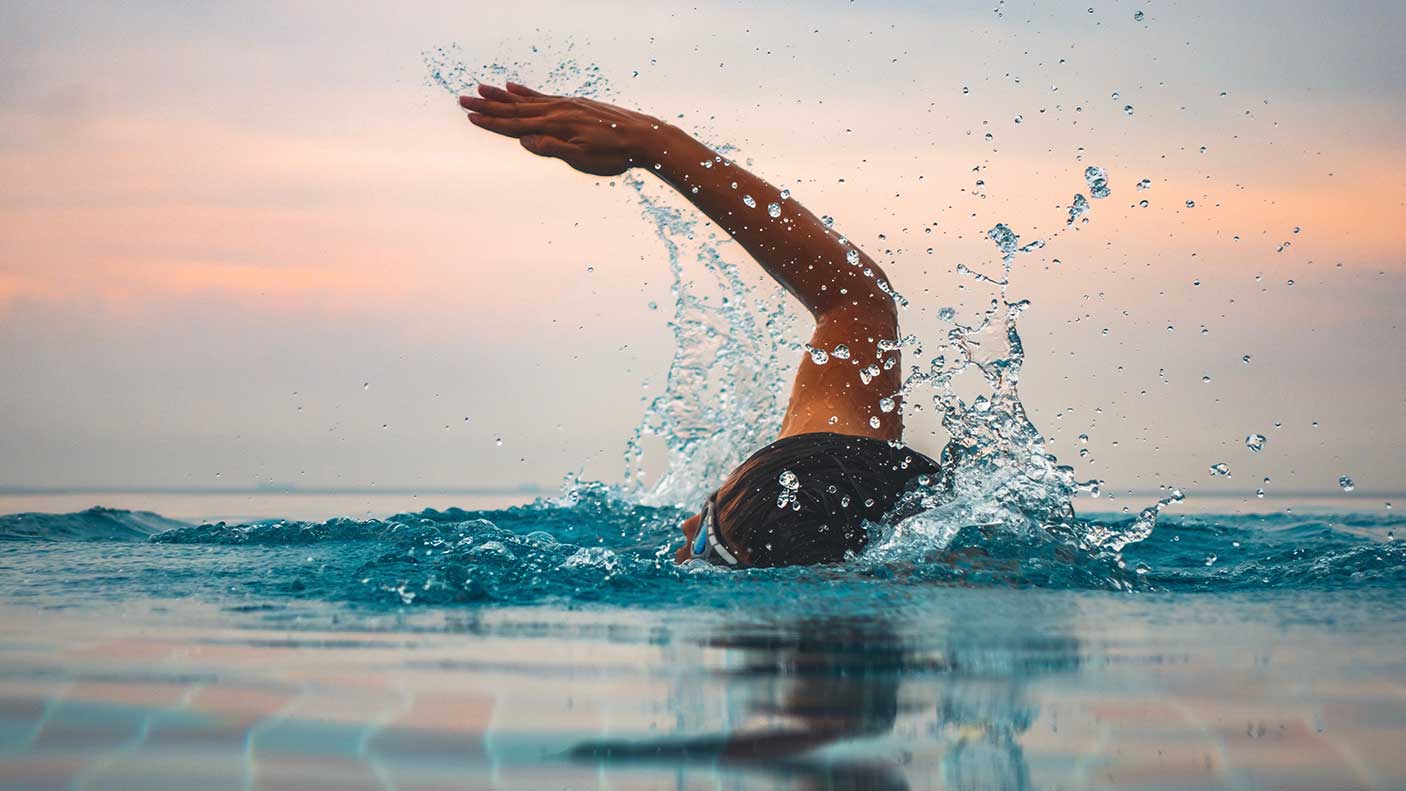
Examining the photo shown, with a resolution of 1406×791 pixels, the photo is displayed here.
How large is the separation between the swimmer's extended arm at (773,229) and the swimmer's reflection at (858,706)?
141cm

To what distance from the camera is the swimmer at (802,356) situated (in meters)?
3.04

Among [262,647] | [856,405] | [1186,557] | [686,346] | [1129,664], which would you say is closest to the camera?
[1129,664]

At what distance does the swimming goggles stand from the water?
0.07 metres

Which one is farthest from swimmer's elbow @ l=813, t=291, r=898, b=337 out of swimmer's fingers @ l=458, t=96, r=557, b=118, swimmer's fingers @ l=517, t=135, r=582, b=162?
swimmer's fingers @ l=458, t=96, r=557, b=118

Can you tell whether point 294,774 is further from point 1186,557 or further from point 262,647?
point 1186,557

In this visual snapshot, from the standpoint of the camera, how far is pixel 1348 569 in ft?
10.5

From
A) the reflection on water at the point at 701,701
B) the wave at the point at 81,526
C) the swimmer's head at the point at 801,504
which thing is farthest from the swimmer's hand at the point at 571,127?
the wave at the point at 81,526

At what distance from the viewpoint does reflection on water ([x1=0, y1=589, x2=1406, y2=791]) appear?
49.8 inches

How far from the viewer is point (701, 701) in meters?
1.57

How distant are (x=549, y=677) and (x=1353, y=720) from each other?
0.96 metres

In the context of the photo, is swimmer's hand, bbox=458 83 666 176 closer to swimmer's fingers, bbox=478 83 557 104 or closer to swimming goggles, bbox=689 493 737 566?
swimmer's fingers, bbox=478 83 557 104

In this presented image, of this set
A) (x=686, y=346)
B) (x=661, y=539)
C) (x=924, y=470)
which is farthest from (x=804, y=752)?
(x=686, y=346)

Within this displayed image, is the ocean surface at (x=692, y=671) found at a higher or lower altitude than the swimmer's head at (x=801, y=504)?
lower

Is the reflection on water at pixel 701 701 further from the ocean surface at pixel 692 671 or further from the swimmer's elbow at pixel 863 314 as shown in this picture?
Result: the swimmer's elbow at pixel 863 314
